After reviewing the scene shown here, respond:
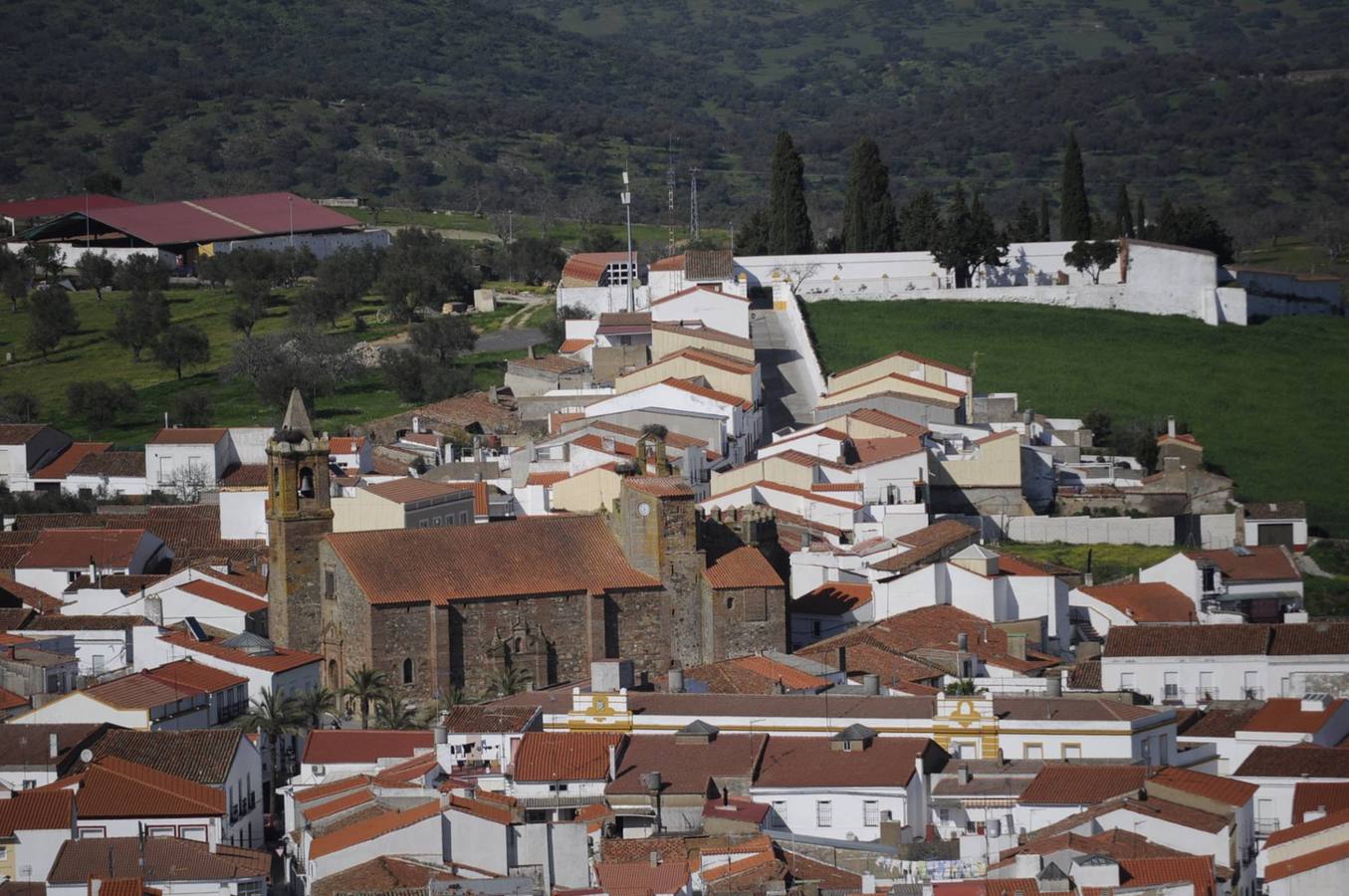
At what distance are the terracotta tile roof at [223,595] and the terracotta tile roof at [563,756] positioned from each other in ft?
47.7

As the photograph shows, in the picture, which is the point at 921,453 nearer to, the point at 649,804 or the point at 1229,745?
the point at 1229,745

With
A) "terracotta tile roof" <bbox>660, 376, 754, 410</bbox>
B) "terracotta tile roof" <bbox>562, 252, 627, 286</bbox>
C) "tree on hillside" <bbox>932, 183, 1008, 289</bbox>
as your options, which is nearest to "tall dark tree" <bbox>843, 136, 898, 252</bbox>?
"tree on hillside" <bbox>932, 183, 1008, 289</bbox>

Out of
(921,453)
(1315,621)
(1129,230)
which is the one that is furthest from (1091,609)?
(1129,230)

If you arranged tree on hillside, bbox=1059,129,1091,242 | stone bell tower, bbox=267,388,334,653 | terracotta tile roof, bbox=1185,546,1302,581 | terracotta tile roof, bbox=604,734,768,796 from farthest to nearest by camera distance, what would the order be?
tree on hillside, bbox=1059,129,1091,242, terracotta tile roof, bbox=1185,546,1302,581, stone bell tower, bbox=267,388,334,653, terracotta tile roof, bbox=604,734,768,796

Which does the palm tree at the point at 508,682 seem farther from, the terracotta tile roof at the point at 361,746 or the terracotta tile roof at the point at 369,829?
the terracotta tile roof at the point at 369,829

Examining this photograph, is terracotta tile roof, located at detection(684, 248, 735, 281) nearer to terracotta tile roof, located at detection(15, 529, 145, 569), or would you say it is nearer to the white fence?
the white fence

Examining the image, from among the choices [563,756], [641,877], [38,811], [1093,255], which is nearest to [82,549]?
[38,811]

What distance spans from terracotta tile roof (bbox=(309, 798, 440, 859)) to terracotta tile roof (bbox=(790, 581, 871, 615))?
16842 mm

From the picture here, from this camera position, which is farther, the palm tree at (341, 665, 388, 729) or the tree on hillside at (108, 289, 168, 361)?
the tree on hillside at (108, 289, 168, 361)

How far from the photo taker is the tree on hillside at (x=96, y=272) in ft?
354

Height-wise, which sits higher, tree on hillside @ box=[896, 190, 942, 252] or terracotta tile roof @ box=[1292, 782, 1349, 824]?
tree on hillside @ box=[896, 190, 942, 252]

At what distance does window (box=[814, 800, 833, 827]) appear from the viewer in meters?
41.8

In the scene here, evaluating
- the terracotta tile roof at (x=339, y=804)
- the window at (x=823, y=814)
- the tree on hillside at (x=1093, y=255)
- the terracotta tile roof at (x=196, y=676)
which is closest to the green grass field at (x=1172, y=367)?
the tree on hillside at (x=1093, y=255)

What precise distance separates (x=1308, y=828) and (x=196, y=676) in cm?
2211
